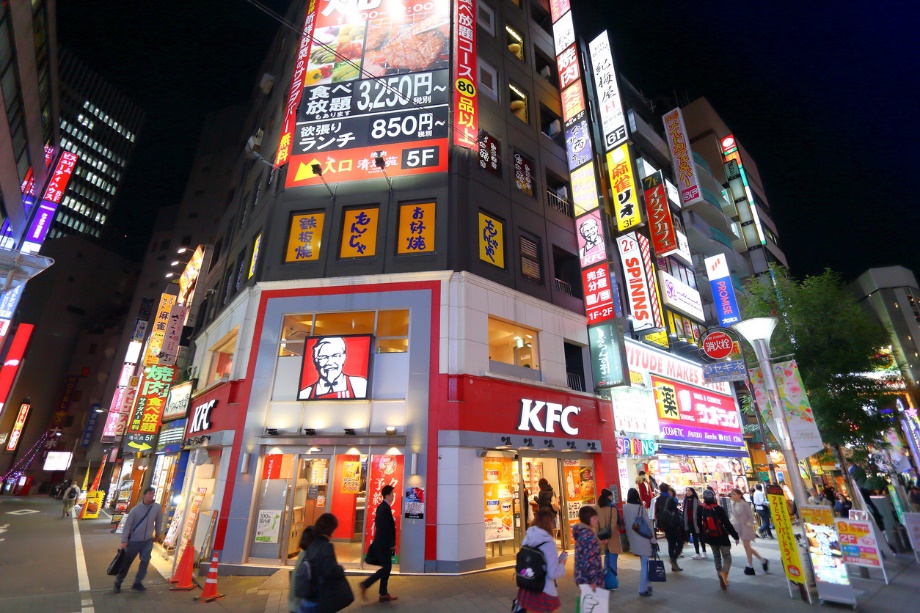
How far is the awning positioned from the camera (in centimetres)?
1858

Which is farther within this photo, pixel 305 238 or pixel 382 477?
pixel 305 238

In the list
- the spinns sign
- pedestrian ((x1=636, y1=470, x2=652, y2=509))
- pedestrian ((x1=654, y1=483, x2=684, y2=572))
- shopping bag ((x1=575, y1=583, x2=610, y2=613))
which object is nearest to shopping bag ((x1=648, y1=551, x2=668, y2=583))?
pedestrian ((x1=654, y1=483, x2=684, y2=572))

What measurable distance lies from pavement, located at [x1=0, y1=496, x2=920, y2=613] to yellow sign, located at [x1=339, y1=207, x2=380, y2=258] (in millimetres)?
9124

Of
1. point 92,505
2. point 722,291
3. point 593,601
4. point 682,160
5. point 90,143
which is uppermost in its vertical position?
point 90,143

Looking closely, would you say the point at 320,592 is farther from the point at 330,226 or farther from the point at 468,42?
the point at 468,42

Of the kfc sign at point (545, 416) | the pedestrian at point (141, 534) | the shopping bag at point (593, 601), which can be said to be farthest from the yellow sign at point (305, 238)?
the shopping bag at point (593, 601)

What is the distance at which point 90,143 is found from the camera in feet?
275

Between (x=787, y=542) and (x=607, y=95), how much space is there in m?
22.1

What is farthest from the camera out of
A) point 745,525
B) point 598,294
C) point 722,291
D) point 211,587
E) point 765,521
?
point 722,291

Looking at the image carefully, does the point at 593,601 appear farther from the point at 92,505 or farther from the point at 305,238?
the point at 92,505

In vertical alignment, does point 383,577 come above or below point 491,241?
below

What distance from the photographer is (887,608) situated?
295 inches

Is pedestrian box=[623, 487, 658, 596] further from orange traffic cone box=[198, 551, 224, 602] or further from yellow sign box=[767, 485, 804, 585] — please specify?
orange traffic cone box=[198, 551, 224, 602]

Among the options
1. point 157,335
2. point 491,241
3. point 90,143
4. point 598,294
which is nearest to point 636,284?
point 598,294
